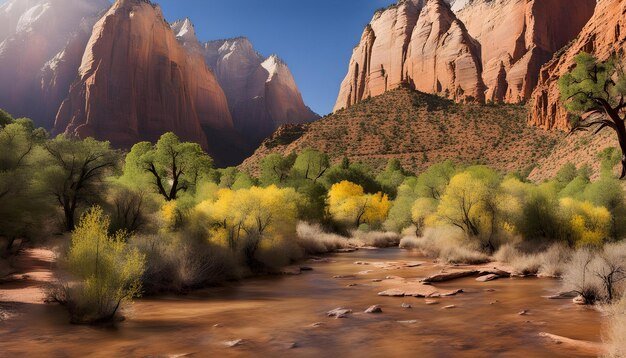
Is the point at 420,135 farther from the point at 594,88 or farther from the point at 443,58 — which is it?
the point at 594,88

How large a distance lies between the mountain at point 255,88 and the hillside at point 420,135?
2450 inches

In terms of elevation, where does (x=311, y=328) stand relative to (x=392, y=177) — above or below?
below

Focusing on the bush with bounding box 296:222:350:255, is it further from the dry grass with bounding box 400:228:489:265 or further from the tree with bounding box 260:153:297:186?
the tree with bounding box 260:153:297:186

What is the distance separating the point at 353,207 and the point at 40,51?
119 m

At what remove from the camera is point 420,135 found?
259 feet

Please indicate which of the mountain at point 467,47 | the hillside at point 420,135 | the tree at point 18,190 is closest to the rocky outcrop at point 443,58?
the mountain at point 467,47

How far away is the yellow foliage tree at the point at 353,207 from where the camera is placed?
48.6 metres

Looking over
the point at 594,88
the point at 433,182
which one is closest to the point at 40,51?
the point at 433,182

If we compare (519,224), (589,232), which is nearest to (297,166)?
(519,224)

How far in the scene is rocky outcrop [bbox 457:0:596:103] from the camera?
103562 mm

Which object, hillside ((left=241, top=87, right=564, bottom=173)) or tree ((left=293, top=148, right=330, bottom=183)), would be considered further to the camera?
hillside ((left=241, top=87, right=564, bottom=173))

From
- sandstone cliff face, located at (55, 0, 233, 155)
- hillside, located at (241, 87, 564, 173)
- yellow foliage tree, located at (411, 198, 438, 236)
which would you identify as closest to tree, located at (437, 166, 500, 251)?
yellow foliage tree, located at (411, 198, 438, 236)

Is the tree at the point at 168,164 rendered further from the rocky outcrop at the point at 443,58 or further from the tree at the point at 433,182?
the rocky outcrop at the point at 443,58

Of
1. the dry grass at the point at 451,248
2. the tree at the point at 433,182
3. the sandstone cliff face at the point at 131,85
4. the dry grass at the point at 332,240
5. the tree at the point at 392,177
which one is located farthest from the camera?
the sandstone cliff face at the point at 131,85
